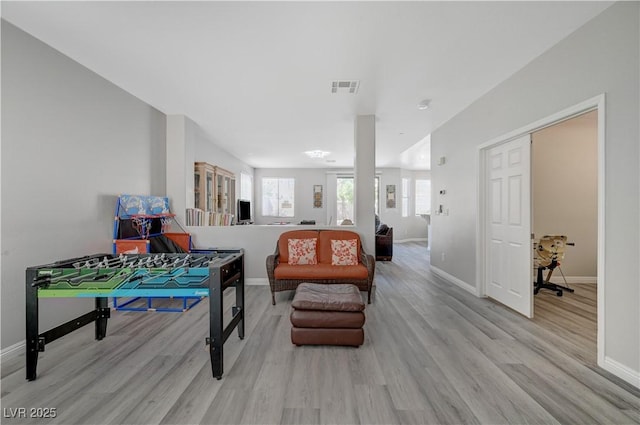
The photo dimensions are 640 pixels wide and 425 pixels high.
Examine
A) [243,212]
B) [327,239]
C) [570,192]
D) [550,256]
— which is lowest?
[550,256]

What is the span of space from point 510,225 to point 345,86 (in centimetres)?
264

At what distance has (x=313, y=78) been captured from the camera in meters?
2.99

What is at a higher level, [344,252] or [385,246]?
[344,252]

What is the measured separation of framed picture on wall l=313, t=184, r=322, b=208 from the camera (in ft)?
31.5

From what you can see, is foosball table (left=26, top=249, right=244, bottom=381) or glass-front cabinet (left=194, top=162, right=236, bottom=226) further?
glass-front cabinet (left=194, top=162, right=236, bottom=226)

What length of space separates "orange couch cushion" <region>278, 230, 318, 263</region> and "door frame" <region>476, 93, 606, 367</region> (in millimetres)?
2363

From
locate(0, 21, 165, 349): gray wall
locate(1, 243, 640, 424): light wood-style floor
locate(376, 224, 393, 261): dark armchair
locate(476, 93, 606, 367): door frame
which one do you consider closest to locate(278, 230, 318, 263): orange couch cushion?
locate(1, 243, 640, 424): light wood-style floor

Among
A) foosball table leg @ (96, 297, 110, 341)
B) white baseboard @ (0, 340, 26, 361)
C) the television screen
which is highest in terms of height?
the television screen

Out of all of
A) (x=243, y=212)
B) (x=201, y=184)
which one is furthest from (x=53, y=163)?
(x=243, y=212)

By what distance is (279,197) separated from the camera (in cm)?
967

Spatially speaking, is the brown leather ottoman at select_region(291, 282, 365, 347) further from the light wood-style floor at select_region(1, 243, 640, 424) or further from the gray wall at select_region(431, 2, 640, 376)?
the gray wall at select_region(431, 2, 640, 376)

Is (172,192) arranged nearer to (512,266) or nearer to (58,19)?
(58,19)

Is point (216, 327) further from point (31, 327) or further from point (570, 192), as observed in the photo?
point (570, 192)

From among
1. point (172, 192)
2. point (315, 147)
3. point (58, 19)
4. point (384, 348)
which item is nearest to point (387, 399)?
point (384, 348)
